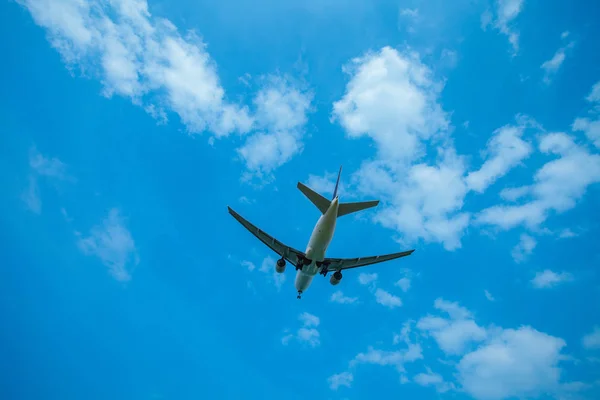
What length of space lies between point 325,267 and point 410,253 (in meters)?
7.52

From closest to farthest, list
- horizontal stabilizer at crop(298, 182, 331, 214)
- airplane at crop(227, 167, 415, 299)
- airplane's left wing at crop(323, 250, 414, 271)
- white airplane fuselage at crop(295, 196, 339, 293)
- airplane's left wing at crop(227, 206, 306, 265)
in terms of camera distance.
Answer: white airplane fuselage at crop(295, 196, 339, 293)
airplane at crop(227, 167, 415, 299)
horizontal stabilizer at crop(298, 182, 331, 214)
airplane's left wing at crop(227, 206, 306, 265)
airplane's left wing at crop(323, 250, 414, 271)

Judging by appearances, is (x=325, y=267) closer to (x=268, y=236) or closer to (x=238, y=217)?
(x=268, y=236)

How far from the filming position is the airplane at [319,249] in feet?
80.3

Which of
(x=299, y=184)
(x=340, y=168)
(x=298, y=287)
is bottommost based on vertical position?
(x=298, y=287)

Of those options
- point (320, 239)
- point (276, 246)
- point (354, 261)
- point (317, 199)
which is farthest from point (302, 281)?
point (317, 199)

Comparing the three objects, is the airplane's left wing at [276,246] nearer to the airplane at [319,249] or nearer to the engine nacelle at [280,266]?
the airplane at [319,249]

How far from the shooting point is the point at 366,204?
82.8ft

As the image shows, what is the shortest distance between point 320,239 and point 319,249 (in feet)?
3.91

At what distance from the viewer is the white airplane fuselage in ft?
78.3

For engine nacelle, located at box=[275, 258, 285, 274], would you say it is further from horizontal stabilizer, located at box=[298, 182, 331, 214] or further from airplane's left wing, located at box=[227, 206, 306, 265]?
horizontal stabilizer, located at box=[298, 182, 331, 214]

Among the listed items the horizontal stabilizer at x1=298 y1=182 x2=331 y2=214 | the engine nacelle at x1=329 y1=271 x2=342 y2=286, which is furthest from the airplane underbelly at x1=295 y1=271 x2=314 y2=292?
the horizontal stabilizer at x1=298 y1=182 x2=331 y2=214

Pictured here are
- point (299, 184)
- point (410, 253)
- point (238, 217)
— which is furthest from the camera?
point (410, 253)

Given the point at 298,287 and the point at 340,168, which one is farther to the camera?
the point at 298,287

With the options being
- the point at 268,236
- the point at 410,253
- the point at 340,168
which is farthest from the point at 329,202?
the point at 410,253
